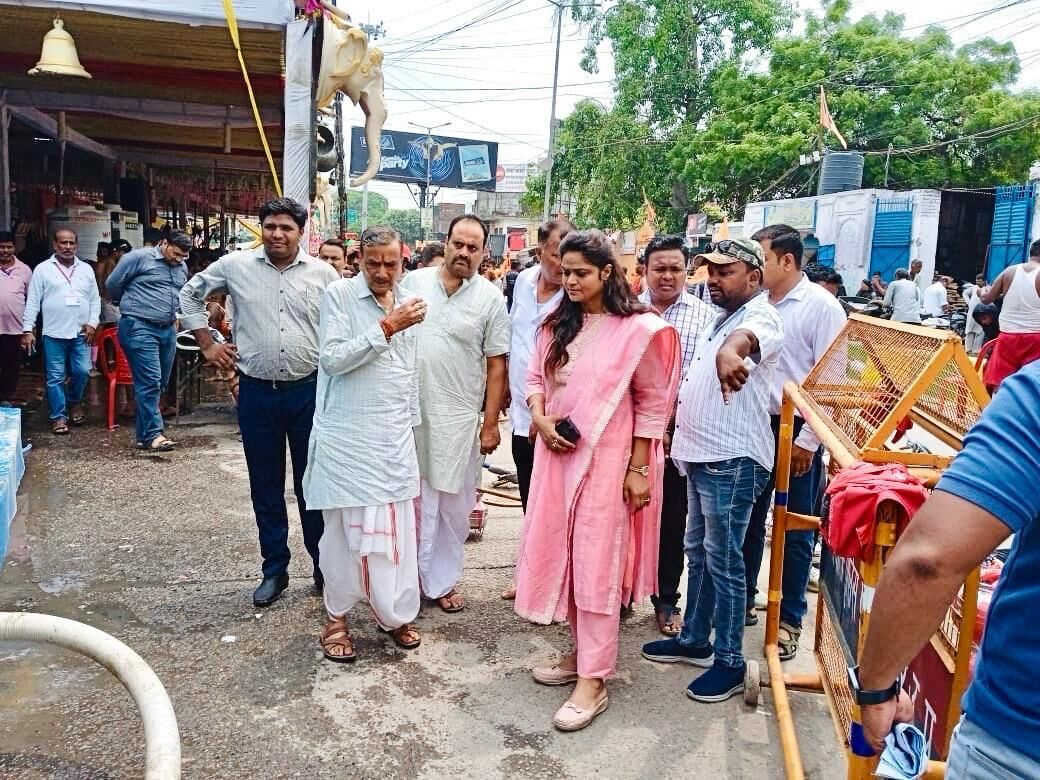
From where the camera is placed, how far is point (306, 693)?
10.2ft

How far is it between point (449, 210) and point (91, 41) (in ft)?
160

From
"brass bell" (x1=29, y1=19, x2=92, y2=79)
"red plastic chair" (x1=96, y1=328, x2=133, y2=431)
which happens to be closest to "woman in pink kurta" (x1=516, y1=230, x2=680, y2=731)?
"brass bell" (x1=29, y1=19, x2=92, y2=79)

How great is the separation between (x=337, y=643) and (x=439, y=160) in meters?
43.1

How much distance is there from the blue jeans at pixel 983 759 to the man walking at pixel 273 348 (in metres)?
2.95

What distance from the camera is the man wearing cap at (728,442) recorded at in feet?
Answer: 9.85

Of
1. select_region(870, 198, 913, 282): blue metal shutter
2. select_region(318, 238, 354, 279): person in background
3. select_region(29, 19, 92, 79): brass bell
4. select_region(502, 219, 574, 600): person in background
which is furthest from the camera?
select_region(870, 198, 913, 282): blue metal shutter

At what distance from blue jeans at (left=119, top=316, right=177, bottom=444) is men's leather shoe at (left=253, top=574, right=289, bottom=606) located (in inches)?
126

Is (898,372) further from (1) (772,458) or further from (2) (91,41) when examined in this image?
(2) (91,41)

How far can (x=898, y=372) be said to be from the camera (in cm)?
249

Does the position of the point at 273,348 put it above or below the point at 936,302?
below

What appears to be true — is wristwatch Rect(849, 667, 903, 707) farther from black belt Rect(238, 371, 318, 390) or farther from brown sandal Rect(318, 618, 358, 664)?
black belt Rect(238, 371, 318, 390)

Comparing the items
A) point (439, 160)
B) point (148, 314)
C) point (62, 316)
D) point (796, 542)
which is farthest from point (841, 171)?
point (439, 160)

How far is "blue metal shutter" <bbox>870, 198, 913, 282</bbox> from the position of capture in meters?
18.1

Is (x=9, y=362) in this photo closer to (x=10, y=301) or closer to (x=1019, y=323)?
(x=10, y=301)
